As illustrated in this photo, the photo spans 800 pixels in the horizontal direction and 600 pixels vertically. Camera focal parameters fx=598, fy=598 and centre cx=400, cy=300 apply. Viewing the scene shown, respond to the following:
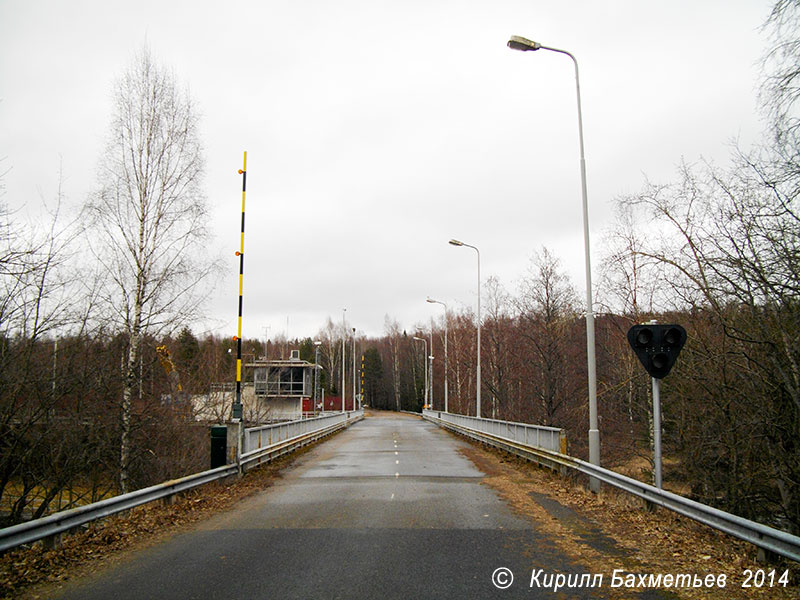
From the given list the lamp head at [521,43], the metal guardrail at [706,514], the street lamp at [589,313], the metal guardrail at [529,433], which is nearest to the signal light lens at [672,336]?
the metal guardrail at [706,514]

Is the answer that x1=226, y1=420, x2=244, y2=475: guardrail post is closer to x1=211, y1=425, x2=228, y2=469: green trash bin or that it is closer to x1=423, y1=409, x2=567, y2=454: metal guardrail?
x1=211, y1=425, x2=228, y2=469: green trash bin

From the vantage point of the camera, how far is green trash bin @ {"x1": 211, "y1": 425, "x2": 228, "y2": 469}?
1349cm

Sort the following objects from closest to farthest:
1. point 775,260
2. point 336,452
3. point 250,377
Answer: point 775,260 < point 336,452 < point 250,377

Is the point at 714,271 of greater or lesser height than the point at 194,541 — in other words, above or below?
above

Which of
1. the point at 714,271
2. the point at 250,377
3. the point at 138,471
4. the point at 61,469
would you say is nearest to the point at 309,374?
the point at 250,377

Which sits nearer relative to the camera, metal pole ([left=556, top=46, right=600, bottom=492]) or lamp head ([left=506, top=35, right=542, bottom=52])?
metal pole ([left=556, top=46, right=600, bottom=492])

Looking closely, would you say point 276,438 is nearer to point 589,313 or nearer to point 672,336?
point 589,313

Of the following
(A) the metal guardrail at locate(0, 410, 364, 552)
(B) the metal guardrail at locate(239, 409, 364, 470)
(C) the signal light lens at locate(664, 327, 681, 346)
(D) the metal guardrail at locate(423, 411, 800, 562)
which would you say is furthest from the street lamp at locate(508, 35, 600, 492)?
(B) the metal guardrail at locate(239, 409, 364, 470)

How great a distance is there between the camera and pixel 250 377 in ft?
170

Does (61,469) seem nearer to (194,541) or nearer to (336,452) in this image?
(194,541)

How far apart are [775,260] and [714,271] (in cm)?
222

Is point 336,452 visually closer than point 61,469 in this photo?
No

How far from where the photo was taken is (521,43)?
13156 mm
